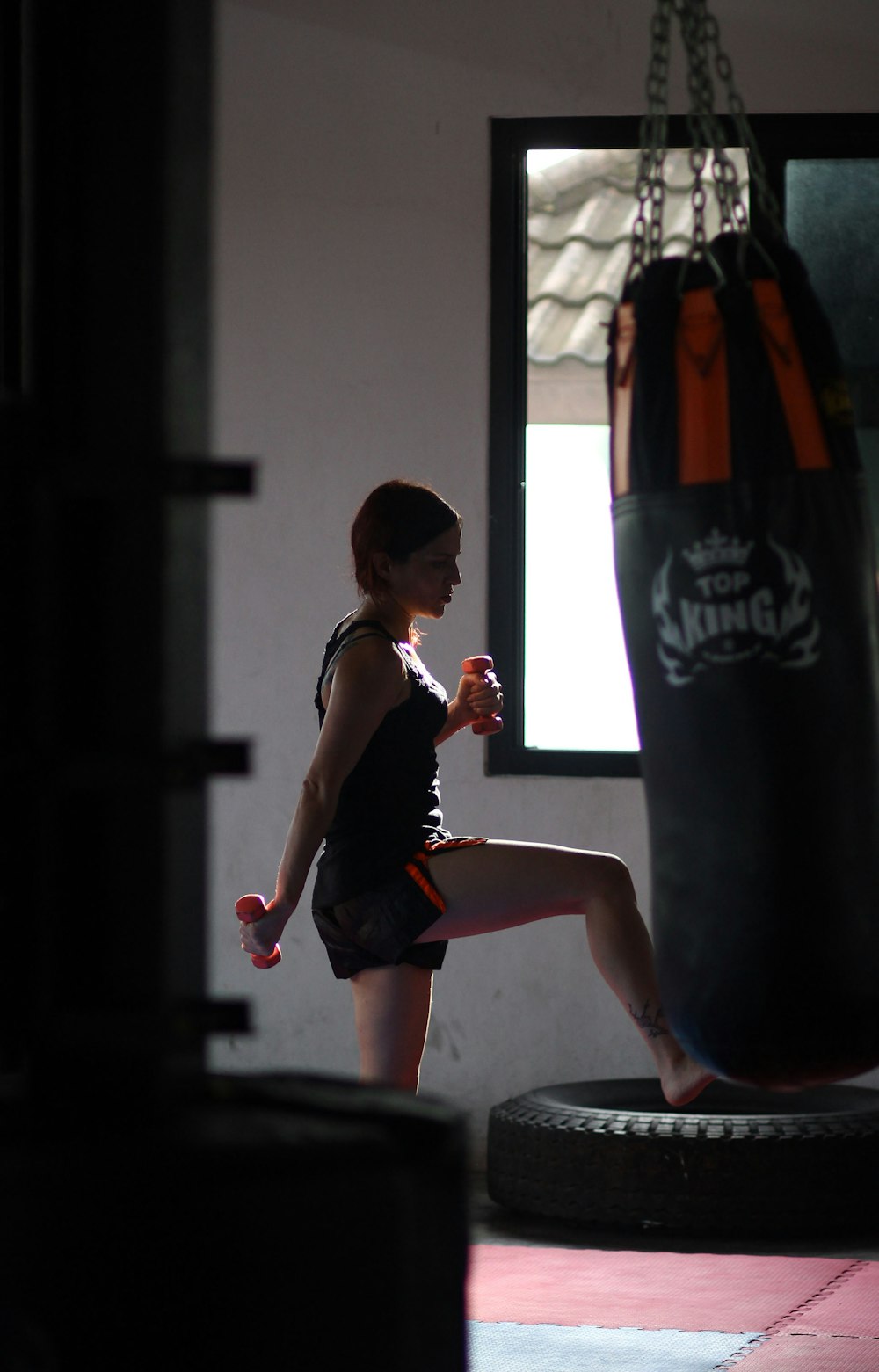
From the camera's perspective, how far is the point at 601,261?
4289mm

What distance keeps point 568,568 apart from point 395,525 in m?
1.49

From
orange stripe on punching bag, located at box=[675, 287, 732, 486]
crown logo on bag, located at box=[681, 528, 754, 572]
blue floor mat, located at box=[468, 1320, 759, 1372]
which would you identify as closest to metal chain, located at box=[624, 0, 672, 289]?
orange stripe on punching bag, located at box=[675, 287, 732, 486]

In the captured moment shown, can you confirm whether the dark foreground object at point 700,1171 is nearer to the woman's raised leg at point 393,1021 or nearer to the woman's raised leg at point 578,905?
the woman's raised leg at point 578,905

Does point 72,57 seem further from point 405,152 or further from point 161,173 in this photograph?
point 405,152

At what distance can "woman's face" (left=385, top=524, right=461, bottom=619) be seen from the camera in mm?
2838

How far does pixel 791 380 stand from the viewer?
171cm

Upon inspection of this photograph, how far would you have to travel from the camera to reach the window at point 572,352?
421cm

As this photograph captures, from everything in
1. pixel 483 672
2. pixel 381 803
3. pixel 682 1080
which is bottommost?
pixel 682 1080

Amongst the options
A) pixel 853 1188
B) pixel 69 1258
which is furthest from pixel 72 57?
pixel 853 1188

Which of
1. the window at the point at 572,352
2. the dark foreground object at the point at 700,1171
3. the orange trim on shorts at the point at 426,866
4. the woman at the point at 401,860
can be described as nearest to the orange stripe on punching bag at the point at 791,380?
the woman at the point at 401,860

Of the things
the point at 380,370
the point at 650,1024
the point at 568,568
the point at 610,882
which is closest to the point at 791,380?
the point at 610,882

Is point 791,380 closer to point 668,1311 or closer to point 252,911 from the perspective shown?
point 252,911

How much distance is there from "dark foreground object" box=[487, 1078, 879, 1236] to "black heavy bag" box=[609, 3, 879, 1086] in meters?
1.83

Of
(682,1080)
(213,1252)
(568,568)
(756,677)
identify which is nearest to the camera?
(213,1252)
